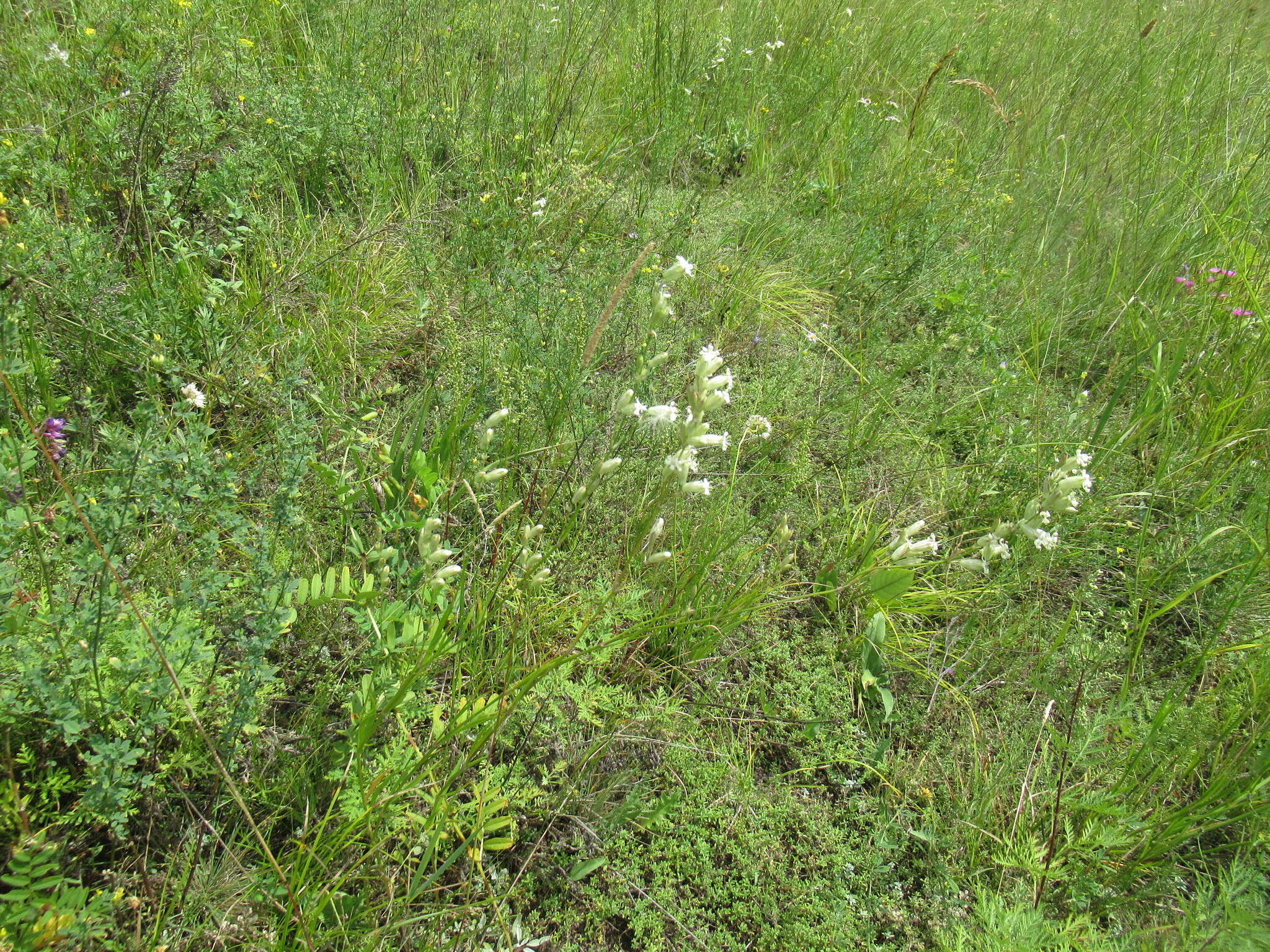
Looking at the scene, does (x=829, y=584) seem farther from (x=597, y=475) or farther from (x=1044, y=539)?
(x=597, y=475)

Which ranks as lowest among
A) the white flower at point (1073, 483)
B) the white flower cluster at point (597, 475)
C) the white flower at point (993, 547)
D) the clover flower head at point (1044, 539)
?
the white flower at point (993, 547)

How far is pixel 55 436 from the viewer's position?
1.55 m

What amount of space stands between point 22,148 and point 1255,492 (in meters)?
3.99

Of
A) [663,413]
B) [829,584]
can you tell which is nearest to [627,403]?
[663,413]

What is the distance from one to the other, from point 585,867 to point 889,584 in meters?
1.13

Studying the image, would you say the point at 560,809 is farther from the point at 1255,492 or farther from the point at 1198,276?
the point at 1198,276

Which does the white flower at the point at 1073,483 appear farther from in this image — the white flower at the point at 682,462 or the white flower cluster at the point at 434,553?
the white flower cluster at the point at 434,553

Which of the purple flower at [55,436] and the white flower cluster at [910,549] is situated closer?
the purple flower at [55,436]

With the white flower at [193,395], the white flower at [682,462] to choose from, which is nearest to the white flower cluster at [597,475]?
the white flower at [682,462]

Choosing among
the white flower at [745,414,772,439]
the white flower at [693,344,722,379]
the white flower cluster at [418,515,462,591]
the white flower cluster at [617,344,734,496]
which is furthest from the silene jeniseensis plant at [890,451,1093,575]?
the white flower cluster at [418,515,462,591]

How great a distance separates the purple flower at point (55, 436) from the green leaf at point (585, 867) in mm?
1433

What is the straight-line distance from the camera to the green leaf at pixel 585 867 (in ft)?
4.82

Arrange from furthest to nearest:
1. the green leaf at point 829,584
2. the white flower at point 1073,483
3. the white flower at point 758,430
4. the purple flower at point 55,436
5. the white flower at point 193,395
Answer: the white flower at point 758,430
the green leaf at point 829,584
the white flower at point 1073,483
the purple flower at point 55,436
the white flower at point 193,395

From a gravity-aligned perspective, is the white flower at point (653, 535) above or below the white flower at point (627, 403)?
below
